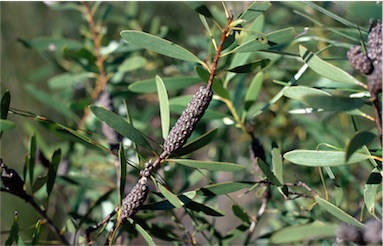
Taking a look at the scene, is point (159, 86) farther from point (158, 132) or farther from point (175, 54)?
point (158, 132)

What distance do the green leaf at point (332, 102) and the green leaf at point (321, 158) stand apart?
0.04 meters

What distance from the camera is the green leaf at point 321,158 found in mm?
333

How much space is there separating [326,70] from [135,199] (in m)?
0.15

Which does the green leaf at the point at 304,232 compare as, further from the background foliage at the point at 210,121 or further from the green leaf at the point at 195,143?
the green leaf at the point at 195,143

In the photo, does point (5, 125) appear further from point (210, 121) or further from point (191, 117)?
point (210, 121)

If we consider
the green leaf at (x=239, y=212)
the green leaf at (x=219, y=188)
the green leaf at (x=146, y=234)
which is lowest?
the green leaf at (x=239, y=212)

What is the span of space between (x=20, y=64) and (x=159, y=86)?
897mm

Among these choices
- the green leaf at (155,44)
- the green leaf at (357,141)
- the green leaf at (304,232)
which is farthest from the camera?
the green leaf at (304,232)

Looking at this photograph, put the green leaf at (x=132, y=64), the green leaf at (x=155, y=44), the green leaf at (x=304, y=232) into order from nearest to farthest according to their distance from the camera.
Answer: the green leaf at (x=155, y=44) < the green leaf at (x=304, y=232) < the green leaf at (x=132, y=64)

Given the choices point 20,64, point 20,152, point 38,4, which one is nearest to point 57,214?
point 20,152

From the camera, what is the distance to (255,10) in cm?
36

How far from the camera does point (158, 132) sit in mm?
842

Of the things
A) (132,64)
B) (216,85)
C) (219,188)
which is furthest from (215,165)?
(132,64)

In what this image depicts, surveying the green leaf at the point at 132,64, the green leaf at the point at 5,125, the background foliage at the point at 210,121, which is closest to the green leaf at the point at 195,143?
the background foliage at the point at 210,121
